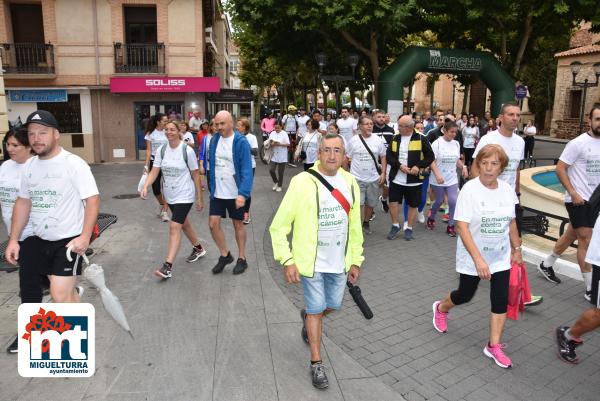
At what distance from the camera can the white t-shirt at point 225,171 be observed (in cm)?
594

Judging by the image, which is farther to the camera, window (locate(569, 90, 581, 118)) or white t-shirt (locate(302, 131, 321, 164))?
window (locate(569, 90, 581, 118))

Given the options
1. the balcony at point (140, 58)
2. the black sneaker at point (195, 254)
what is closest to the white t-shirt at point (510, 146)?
the black sneaker at point (195, 254)

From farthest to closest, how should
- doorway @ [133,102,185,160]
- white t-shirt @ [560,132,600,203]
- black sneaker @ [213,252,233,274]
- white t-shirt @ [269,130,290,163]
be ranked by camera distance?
doorway @ [133,102,185,160], white t-shirt @ [269,130,290,163], black sneaker @ [213,252,233,274], white t-shirt @ [560,132,600,203]

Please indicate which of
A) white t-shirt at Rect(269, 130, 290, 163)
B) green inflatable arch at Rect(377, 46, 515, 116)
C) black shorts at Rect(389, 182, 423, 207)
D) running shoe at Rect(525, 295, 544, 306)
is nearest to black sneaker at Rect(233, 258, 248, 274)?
black shorts at Rect(389, 182, 423, 207)

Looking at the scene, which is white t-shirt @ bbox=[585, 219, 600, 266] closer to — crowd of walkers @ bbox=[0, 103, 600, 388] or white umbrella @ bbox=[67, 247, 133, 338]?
crowd of walkers @ bbox=[0, 103, 600, 388]

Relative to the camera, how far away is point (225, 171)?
5.97 metres

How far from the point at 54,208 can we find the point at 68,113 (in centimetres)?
1721

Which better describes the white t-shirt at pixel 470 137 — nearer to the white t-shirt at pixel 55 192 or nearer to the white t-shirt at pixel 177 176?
the white t-shirt at pixel 177 176

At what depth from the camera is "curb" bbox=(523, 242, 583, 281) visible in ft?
19.4

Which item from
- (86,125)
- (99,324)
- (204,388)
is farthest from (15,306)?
(86,125)

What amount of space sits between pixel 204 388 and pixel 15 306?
8.57 feet

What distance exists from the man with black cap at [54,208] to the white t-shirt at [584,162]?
452cm

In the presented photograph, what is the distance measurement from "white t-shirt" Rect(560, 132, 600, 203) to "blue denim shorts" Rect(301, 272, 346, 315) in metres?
2.97

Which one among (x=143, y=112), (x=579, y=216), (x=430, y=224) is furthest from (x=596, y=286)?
(x=143, y=112)
